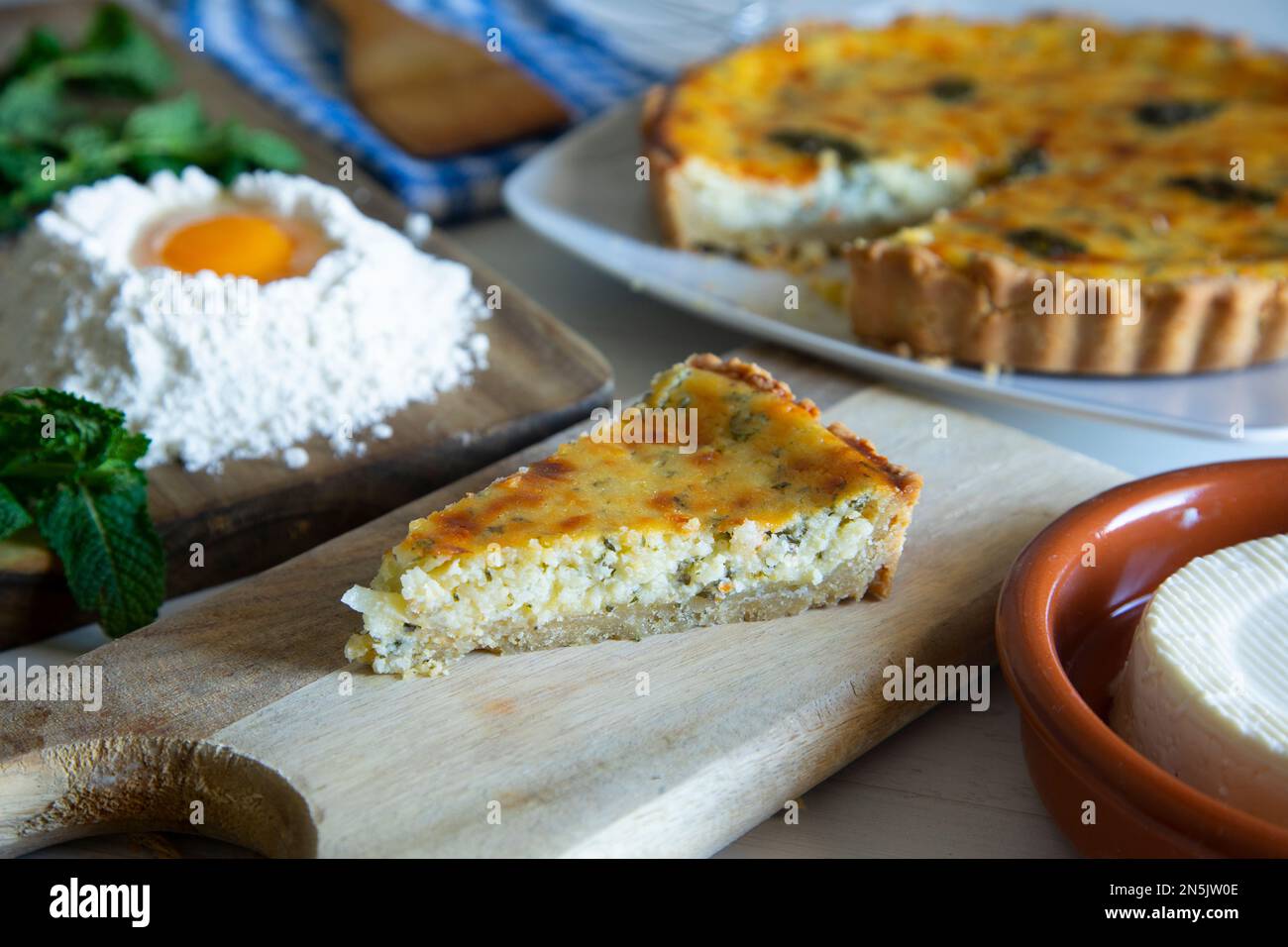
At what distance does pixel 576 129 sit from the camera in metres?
4.67

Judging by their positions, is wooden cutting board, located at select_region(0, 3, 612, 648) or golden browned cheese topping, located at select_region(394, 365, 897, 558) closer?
golden browned cheese topping, located at select_region(394, 365, 897, 558)

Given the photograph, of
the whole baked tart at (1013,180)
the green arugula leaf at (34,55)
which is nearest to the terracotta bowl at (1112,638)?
the whole baked tart at (1013,180)

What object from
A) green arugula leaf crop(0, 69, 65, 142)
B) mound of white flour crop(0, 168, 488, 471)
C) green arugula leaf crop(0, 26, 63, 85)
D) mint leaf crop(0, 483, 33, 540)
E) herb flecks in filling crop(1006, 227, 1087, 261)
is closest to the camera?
mint leaf crop(0, 483, 33, 540)

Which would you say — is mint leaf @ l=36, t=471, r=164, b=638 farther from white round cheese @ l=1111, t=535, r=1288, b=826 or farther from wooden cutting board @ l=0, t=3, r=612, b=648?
white round cheese @ l=1111, t=535, r=1288, b=826

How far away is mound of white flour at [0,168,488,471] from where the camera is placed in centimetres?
317

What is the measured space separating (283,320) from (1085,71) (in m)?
2.93

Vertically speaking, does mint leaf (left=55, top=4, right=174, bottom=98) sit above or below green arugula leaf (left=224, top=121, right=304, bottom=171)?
above

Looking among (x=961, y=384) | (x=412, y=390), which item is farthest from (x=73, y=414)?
(x=961, y=384)

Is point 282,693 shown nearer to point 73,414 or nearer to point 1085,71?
point 73,414

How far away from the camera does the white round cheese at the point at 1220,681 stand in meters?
2.08

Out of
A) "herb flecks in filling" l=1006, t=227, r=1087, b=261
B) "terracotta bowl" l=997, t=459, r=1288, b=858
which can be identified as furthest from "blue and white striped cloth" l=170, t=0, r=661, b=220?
"terracotta bowl" l=997, t=459, r=1288, b=858

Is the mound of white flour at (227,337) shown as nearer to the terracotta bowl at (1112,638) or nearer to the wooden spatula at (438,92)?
the wooden spatula at (438,92)

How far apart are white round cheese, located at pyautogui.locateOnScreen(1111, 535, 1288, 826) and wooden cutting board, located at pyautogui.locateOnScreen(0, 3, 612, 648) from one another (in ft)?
5.04

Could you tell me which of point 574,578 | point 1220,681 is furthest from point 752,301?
point 1220,681
